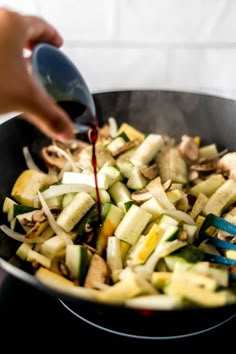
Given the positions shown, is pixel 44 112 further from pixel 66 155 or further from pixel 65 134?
pixel 66 155

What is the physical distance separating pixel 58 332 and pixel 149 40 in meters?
1.02

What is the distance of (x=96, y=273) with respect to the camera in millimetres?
1045

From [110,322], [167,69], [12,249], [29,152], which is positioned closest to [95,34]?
[167,69]

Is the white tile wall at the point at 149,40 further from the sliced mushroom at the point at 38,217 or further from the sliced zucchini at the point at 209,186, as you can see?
the sliced mushroom at the point at 38,217

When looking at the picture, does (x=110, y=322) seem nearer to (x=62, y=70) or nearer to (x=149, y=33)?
(x=62, y=70)

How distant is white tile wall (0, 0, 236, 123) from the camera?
1583mm

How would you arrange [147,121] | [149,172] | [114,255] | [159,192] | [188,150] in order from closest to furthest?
[114,255]
[159,192]
[149,172]
[188,150]
[147,121]

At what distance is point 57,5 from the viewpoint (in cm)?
158

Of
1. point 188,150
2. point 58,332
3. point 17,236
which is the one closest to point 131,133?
point 188,150

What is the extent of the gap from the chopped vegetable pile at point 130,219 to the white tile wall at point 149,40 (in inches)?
11.8

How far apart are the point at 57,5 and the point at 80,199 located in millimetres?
730

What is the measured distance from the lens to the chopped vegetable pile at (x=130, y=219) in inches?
37.5

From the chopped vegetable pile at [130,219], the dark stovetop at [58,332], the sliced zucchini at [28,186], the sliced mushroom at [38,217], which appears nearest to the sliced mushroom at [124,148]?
the chopped vegetable pile at [130,219]

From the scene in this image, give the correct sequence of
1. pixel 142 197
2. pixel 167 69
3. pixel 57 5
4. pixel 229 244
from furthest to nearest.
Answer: pixel 167 69 → pixel 57 5 → pixel 142 197 → pixel 229 244
